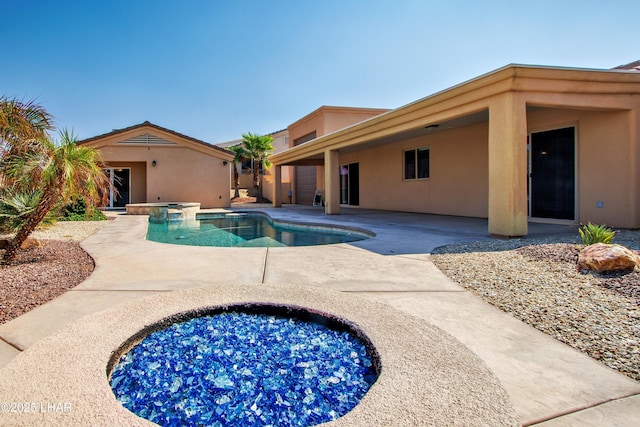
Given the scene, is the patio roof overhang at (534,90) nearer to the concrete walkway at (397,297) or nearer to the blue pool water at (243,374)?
the concrete walkway at (397,297)

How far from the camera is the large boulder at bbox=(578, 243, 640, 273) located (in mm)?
4043

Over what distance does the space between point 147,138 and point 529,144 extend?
1902 cm

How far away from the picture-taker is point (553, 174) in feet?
30.5

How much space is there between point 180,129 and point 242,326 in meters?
19.5

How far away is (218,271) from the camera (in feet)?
15.6

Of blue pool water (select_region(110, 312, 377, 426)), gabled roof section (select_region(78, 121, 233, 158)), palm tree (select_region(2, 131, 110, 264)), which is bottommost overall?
blue pool water (select_region(110, 312, 377, 426))

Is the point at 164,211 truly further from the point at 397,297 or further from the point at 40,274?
the point at 397,297

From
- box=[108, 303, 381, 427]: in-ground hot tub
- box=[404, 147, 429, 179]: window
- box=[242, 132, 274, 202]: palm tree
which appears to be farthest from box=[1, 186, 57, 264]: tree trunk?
box=[242, 132, 274, 202]: palm tree

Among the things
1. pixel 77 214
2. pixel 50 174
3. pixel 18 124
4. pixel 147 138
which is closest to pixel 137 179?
pixel 147 138

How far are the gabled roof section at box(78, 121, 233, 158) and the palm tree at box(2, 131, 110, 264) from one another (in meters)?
14.8

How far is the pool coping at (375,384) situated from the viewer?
163 cm

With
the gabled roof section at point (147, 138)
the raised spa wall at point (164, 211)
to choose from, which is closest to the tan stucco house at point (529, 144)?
the raised spa wall at point (164, 211)

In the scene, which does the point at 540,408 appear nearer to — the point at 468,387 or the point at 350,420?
the point at 468,387

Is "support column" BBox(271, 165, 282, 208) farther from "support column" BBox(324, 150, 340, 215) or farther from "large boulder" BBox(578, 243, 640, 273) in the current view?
"large boulder" BBox(578, 243, 640, 273)
